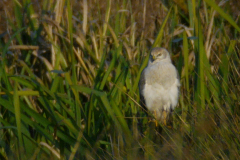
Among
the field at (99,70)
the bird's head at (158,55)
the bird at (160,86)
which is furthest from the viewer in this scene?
the bird at (160,86)

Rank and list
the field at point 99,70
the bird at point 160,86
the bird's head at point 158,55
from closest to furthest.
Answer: the field at point 99,70 → the bird's head at point 158,55 → the bird at point 160,86

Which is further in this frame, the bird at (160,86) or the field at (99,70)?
the bird at (160,86)

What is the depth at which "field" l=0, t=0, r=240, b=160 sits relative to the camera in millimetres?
2639

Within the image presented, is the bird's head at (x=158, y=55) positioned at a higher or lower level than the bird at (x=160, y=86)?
higher

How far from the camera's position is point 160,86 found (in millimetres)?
3502

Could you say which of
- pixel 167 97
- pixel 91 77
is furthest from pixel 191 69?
pixel 91 77

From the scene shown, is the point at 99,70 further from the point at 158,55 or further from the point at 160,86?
the point at 160,86

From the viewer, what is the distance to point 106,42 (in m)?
3.72

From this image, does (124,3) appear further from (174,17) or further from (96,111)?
(96,111)

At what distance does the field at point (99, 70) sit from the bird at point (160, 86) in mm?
97

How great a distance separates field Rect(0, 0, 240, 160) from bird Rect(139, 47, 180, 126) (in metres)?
0.10

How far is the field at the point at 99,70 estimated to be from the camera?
2639 millimetres

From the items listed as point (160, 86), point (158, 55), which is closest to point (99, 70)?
point (158, 55)

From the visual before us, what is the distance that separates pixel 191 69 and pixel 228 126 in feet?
4.50
